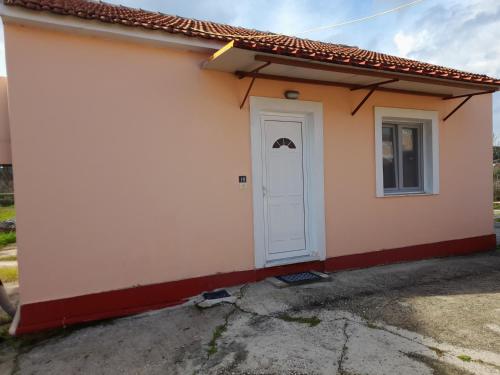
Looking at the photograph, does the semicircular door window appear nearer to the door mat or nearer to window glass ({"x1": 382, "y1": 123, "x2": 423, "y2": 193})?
window glass ({"x1": 382, "y1": 123, "x2": 423, "y2": 193})

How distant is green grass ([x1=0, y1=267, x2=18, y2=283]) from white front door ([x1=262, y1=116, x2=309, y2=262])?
4.48 meters

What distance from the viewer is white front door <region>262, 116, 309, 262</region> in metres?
5.50

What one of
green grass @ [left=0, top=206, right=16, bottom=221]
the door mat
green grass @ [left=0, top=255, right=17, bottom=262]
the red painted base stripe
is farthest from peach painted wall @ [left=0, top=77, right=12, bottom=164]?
green grass @ [left=0, top=206, right=16, bottom=221]

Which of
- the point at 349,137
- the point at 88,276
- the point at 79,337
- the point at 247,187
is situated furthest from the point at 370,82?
the point at 79,337

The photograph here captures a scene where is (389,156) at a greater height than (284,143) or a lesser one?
lesser

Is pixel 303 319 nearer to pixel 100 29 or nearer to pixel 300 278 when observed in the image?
pixel 300 278

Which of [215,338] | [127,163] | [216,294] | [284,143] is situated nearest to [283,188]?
[284,143]

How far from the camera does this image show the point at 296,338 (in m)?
3.59

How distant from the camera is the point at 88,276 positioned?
13.7ft

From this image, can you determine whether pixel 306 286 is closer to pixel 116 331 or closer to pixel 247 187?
pixel 247 187

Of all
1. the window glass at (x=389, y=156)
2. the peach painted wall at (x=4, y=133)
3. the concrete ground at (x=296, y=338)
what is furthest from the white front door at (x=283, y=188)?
the peach painted wall at (x=4, y=133)

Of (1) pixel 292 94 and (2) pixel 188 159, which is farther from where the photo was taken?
(1) pixel 292 94

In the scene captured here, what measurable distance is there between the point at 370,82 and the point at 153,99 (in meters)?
3.53

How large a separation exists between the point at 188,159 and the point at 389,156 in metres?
4.11
